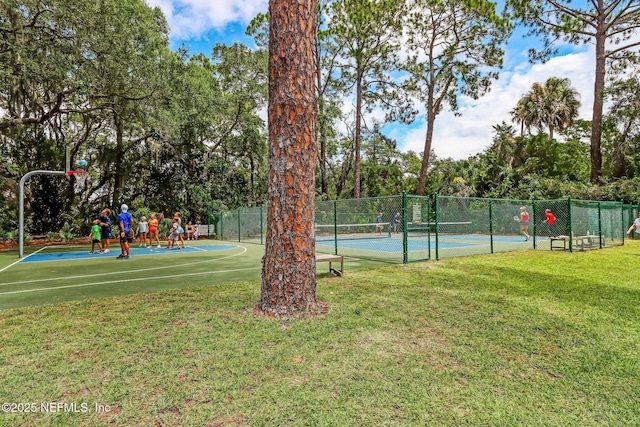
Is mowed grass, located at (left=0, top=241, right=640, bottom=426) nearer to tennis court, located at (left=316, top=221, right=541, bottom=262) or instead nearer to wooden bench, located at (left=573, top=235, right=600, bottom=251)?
tennis court, located at (left=316, top=221, right=541, bottom=262)

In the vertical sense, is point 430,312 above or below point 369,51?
below

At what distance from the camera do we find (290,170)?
15.1 feet

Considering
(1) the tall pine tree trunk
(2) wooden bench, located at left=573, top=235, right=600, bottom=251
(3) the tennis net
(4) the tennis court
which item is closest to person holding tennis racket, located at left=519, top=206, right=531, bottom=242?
(4) the tennis court

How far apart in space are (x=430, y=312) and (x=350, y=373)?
2.18 m

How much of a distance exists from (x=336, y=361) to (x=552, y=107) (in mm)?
45025

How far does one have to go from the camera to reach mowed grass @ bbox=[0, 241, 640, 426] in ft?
8.14

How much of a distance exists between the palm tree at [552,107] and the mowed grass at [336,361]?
39.9 metres

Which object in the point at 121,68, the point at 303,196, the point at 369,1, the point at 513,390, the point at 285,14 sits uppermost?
the point at 369,1

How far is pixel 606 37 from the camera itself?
22797 mm

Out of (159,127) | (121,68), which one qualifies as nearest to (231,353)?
(121,68)

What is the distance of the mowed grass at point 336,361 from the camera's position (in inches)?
97.7

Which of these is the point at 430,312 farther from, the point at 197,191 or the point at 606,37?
the point at 606,37

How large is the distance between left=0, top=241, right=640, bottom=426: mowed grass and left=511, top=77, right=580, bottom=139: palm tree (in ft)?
131

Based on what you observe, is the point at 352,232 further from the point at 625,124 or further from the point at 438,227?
the point at 625,124
